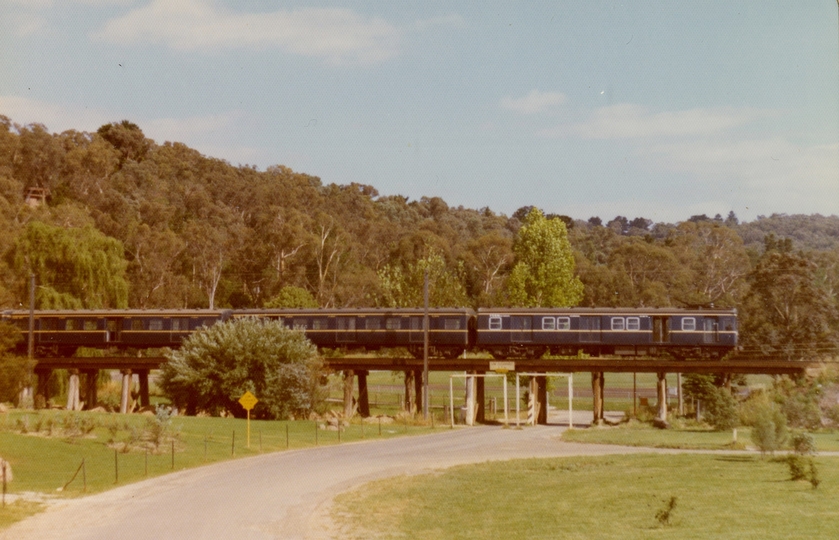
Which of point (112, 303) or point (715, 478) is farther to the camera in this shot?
point (112, 303)

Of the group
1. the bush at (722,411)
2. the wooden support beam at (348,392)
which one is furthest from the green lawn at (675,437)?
the wooden support beam at (348,392)

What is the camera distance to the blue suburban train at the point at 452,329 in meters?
55.8

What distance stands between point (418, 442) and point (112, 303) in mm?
38209

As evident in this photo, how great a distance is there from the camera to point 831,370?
53.2m

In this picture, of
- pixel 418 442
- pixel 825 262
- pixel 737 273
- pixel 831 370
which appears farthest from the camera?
pixel 737 273

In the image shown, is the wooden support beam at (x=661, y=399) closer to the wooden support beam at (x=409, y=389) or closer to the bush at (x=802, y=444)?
the wooden support beam at (x=409, y=389)

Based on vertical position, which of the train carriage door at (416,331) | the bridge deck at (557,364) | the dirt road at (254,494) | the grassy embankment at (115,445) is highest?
the train carriage door at (416,331)

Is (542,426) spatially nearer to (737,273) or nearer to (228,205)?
(737,273)

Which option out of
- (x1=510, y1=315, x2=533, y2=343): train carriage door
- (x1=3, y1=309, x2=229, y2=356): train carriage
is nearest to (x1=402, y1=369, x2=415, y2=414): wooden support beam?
(x1=510, y1=315, x2=533, y2=343): train carriage door

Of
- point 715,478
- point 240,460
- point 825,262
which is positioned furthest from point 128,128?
point 715,478

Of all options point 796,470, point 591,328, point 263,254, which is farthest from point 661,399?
point 263,254

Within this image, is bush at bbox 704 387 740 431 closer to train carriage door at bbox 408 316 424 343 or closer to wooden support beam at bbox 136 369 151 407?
train carriage door at bbox 408 316 424 343

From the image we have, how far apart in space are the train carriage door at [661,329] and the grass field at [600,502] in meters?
22.4

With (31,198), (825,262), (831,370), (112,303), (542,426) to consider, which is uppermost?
(31,198)
